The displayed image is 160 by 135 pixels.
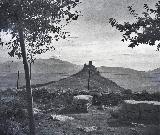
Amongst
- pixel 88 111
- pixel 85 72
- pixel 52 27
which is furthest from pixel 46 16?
pixel 85 72

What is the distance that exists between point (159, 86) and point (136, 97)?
41.5 metres

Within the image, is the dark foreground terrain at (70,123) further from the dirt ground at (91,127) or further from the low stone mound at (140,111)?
the low stone mound at (140,111)

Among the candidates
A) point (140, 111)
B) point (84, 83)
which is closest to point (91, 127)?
point (140, 111)

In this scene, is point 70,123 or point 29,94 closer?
point 29,94

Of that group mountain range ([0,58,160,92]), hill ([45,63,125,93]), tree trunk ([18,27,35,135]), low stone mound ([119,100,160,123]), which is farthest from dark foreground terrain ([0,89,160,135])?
mountain range ([0,58,160,92])

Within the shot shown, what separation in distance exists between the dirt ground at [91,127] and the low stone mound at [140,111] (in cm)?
82

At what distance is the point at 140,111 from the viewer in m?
18.0

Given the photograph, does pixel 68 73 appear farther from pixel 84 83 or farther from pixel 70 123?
pixel 70 123

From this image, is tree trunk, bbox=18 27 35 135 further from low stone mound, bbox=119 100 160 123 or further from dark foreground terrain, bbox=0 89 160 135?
low stone mound, bbox=119 100 160 123

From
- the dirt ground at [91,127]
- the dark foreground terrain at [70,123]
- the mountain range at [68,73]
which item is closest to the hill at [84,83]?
the dark foreground terrain at [70,123]

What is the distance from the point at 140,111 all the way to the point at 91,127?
3.69m

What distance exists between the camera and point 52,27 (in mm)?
12281

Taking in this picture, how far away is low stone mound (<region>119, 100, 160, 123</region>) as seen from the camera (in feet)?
58.0

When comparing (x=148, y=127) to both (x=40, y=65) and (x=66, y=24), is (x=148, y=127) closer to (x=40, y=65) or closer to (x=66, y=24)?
(x=66, y=24)
